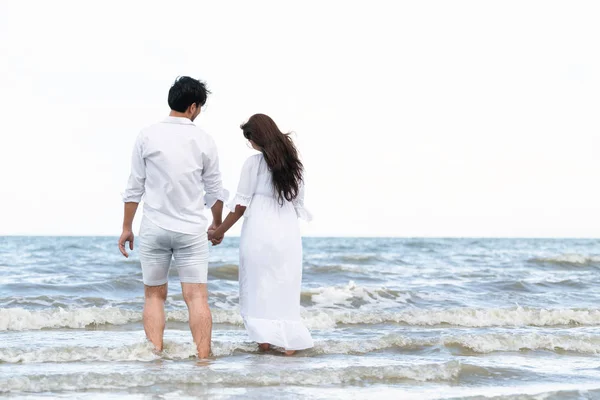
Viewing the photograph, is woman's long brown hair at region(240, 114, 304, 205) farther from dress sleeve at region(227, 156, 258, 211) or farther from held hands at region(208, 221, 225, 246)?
held hands at region(208, 221, 225, 246)

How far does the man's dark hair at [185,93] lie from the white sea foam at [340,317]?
3.20 metres

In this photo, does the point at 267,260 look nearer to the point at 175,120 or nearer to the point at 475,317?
the point at 175,120

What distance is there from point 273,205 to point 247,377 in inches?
54.9

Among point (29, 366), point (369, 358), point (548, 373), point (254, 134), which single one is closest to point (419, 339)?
point (369, 358)

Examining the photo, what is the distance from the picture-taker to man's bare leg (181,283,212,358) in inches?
185

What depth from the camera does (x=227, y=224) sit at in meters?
4.99

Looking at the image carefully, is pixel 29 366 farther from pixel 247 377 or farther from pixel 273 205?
pixel 273 205

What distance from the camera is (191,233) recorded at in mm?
4516

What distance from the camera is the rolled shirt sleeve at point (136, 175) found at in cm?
453

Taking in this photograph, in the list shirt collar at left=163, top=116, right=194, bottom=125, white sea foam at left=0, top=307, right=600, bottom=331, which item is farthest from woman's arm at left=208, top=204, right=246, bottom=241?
white sea foam at left=0, top=307, right=600, bottom=331

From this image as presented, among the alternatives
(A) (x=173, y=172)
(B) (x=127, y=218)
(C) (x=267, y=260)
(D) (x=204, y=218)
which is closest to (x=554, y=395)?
(C) (x=267, y=260)

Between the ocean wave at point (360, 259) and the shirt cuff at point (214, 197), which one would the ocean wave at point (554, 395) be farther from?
the ocean wave at point (360, 259)

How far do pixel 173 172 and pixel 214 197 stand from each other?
352 mm

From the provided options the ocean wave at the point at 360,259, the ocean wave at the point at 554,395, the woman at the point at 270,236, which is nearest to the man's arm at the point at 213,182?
the woman at the point at 270,236
